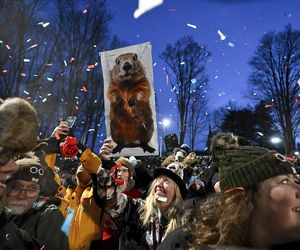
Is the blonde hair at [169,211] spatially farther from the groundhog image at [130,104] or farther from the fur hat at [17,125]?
the fur hat at [17,125]

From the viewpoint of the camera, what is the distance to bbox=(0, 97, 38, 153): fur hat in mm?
1685

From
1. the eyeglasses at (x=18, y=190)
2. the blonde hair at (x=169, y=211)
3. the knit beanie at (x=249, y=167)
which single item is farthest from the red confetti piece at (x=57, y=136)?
the knit beanie at (x=249, y=167)

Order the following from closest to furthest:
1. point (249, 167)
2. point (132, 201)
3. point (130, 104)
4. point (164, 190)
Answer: point (249, 167) → point (132, 201) → point (164, 190) → point (130, 104)

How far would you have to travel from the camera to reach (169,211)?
145 inches

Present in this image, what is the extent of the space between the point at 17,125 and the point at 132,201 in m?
2.01

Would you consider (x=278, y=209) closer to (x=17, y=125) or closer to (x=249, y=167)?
(x=249, y=167)

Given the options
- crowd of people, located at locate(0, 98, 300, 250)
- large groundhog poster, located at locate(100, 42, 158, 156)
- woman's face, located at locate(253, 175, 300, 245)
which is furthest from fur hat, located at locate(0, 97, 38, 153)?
large groundhog poster, located at locate(100, 42, 158, 156)

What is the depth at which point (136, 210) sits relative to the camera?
3.48 metres

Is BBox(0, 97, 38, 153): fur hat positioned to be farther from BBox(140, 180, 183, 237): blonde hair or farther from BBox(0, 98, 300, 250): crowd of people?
BBox(140, 180, 183, 237): blonde hair

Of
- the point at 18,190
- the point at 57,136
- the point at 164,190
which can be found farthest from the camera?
the point at 164,190

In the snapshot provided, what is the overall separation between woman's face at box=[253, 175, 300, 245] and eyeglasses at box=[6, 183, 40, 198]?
1915 millimetres

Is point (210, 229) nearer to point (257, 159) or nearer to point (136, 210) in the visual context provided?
point (257, 159)

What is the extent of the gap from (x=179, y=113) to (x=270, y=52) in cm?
804

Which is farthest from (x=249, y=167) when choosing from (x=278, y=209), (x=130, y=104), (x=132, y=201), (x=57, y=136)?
(x=130, y=104)
